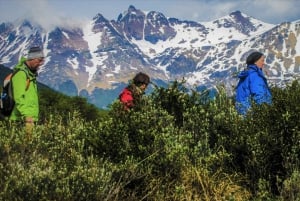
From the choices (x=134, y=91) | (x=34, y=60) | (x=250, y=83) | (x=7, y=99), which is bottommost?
(x=7, y=99)

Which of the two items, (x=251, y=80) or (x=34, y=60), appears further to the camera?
(x=251, y=80)

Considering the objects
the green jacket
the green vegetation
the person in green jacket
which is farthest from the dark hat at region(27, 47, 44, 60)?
the green vegetation

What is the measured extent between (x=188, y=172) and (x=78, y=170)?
1.80 meters

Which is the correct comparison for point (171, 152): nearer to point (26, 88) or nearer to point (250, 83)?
point (26, 88)

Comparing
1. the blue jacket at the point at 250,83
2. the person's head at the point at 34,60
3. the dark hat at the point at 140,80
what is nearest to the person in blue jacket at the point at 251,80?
the blue jacket at the point at 250,83

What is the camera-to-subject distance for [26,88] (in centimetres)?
879

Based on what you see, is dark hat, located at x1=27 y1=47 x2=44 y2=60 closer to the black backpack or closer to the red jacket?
the black backpack

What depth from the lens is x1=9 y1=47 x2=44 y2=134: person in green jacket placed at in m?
8.66

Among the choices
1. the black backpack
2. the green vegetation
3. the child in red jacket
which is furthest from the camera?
the black backpack

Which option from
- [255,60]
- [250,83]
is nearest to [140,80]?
[250,83]

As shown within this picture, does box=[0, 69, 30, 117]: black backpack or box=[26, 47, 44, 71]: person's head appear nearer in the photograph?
box=[0, 69, 30, 117]: black backpack

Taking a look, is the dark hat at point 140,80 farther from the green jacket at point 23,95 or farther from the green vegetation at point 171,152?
the green jacket at point 23,95

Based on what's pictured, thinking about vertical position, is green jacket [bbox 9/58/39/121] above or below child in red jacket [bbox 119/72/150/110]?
below

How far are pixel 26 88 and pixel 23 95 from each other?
15 cm
